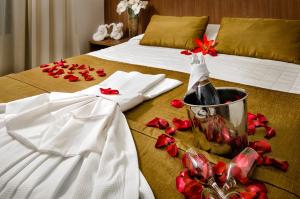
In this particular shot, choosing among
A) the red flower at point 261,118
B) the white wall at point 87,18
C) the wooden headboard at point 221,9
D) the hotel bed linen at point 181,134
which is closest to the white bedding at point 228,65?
the hotel bed linen at point 181,134

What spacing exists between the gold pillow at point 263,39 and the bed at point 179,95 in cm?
7

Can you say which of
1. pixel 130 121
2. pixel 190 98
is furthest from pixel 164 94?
pixel 190 98

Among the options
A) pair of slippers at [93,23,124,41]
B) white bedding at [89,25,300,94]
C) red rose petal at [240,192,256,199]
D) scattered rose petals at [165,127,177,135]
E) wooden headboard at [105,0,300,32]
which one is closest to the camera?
red rose petal at [240,192,256,199]

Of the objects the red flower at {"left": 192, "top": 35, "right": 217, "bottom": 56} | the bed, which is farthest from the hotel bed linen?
the red flower at {"left": 192, "top": 35, "right": 217, "bottom": 56}

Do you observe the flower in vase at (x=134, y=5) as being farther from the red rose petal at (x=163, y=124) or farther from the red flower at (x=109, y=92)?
the red rose petal at (x=163, y=124)

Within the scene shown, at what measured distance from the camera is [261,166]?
753 millimetres

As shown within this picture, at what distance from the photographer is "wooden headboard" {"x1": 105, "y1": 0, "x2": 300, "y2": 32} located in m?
2.15

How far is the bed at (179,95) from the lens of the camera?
72 centimetres

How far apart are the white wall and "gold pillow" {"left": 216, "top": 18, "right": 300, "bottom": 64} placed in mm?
1835

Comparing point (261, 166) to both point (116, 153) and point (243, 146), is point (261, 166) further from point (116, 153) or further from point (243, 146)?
point (116, 153)

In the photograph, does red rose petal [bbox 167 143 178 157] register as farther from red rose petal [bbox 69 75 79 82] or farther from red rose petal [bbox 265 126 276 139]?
red rose petal [bbox 69 75 79 82]

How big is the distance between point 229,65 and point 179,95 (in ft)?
2.09

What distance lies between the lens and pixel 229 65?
5.76 feet

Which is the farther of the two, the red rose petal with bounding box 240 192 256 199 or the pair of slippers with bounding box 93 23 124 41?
the pair of slippers with bounding box 93 23 124 41
